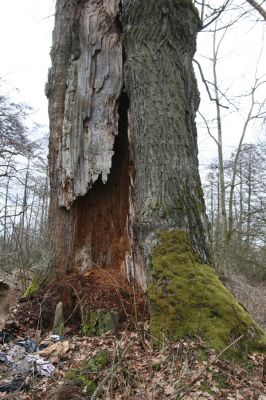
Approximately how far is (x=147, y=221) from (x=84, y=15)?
3.04 meters

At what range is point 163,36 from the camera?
4.96 meters

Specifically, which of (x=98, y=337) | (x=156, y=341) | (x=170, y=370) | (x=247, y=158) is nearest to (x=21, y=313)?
(x=98, y=337)

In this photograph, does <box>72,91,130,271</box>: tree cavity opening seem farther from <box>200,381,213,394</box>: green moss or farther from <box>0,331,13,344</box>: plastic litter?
<box>200,381,213,394</box>: green moss

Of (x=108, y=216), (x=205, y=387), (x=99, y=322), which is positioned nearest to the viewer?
(x=205, y=387)

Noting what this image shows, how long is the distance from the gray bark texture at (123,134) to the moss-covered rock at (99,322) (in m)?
0.50

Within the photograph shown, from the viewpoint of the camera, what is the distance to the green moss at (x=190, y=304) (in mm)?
3660

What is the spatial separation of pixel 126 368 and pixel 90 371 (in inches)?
13.3

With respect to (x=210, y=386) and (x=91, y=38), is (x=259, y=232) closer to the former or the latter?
(x=91, y=38)

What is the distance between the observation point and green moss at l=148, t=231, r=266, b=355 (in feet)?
12.0

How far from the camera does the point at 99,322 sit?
4.42 m

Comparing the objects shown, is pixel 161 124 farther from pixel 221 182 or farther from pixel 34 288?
pixel 221 182

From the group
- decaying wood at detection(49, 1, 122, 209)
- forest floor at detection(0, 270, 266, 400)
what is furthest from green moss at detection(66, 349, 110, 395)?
decaying wood at detection(49, 1, 122, 209)

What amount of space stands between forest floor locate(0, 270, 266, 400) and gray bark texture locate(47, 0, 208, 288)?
0.72 metres

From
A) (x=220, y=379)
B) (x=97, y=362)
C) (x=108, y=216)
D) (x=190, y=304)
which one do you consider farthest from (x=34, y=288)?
(x=220, y=379)
